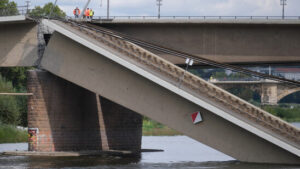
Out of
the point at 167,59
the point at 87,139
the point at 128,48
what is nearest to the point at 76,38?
the point at 128,48

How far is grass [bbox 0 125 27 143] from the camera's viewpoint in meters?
58.6

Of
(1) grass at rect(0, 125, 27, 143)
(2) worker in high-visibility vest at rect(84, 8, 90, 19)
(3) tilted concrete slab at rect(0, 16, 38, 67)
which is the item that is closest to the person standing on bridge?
(2) worker in high-visibility vest at rect(84, 8, 90, 19)

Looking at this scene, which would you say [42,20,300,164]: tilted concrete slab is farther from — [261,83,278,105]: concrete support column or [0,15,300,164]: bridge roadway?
[261,83,278,105]: concrete support column

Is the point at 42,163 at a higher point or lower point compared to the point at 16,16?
lower

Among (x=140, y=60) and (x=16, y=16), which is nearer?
(x=140, y=60)

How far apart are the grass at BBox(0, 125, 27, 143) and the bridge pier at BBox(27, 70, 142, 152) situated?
43.6ft

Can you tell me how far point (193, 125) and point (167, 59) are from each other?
6.15m

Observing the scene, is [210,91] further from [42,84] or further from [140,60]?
[42,84]

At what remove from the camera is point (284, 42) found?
42.2 metres

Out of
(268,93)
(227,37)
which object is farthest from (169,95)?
(268,93)

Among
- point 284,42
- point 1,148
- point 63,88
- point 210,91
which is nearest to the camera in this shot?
point 210,91

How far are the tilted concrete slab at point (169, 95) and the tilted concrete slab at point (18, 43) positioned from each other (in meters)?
1.73

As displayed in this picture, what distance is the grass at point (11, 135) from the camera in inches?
2306

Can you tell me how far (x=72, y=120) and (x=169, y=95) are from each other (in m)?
8.95
